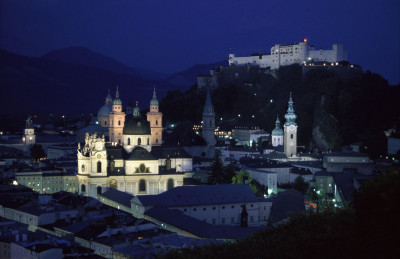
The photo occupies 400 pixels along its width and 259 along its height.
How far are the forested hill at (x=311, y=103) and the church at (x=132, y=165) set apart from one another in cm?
2239

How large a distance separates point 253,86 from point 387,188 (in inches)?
3439

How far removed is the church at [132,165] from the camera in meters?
61.2

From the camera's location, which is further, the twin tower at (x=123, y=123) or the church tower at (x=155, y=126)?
the twin tower at (x=123, y=123)

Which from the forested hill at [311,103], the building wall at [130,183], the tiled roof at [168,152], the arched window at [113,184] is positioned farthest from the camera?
the forested hill at [311,103]

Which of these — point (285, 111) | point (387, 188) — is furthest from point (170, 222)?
point (285, 111)

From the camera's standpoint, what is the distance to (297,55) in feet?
352

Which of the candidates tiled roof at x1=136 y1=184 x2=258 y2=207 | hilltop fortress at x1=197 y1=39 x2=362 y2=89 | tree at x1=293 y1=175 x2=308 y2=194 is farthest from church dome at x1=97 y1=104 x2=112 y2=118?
tiled roof at x1=136 y1=184 x2=258 y2=207

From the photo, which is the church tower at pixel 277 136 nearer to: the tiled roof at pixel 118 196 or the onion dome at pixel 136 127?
the onion dome at pixel 136 127

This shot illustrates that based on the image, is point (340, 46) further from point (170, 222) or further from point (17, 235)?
point (17, 235)

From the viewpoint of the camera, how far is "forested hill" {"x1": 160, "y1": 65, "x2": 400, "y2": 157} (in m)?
84.8

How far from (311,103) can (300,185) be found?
104ft

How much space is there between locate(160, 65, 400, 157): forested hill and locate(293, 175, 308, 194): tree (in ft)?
37.7

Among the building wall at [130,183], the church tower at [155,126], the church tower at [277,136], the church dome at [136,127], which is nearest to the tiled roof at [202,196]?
the building wall at [130,183]

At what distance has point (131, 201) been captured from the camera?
5159cm
